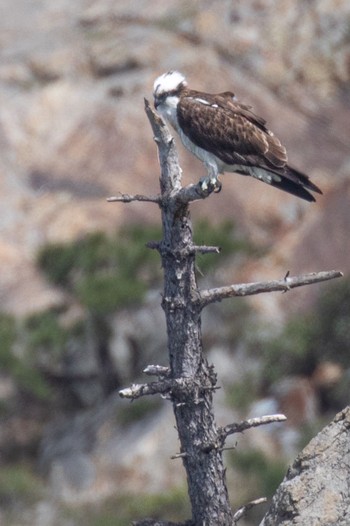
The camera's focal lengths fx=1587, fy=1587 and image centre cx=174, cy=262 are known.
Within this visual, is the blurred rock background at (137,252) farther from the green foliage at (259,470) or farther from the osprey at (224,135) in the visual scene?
the osprey at (224,135)

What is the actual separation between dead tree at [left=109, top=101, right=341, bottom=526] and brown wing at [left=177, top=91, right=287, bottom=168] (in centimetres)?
246

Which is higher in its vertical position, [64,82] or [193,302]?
[64,82]

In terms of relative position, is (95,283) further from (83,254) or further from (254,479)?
(254,479)

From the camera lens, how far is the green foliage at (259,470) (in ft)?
79.3

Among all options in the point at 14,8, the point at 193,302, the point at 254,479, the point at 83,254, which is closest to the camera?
the point at 193,302

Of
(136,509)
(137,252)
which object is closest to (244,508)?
(136,509)

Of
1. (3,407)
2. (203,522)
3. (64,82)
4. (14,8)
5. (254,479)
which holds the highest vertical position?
(14,8)

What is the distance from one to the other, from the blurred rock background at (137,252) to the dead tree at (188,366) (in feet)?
49.4

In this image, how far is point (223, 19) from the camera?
30969 mm

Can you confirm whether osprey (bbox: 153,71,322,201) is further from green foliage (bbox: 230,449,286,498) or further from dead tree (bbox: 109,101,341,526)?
green foliage (bbox: 230,449,286,498)

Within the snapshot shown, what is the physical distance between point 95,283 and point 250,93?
4.78 meters

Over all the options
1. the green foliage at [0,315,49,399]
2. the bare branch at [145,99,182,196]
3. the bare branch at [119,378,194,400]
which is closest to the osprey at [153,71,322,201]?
the bare branch at [145,99,182,196]

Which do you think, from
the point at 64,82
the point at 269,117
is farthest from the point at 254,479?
the point at 64,82

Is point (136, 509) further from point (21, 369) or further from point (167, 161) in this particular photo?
point (167, 161)
